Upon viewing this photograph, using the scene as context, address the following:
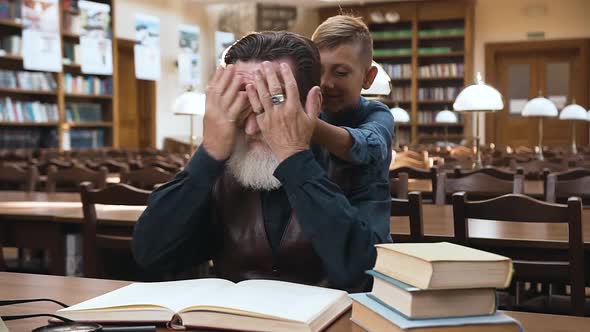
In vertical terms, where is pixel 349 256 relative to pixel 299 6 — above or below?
below

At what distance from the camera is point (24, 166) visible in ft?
18.9

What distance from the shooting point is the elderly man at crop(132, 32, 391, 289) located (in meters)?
1.32

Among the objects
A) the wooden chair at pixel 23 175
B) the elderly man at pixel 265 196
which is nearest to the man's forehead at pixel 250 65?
the elderly man at pixel 265 196

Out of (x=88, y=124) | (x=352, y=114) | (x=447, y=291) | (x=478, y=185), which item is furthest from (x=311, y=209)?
(x=88, y=124)

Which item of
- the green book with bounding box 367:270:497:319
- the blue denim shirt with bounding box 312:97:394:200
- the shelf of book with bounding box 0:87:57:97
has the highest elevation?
the shelf of book with bounding box 0:87:57:97

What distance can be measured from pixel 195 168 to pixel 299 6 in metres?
13.4

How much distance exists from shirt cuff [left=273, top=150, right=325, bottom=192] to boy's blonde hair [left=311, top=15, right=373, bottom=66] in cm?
37

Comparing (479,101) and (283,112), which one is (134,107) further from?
(283,112)

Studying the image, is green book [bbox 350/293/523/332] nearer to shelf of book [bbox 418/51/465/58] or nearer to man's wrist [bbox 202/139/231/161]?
man's wrist [bbox 202/139/231/161]

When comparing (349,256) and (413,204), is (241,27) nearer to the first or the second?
(413,204)

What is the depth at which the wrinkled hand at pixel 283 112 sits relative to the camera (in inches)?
50.9

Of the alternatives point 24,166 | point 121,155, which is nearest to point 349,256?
point 24,166

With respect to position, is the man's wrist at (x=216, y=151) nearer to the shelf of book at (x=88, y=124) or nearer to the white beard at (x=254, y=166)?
the white beard at (x=254, y=166)

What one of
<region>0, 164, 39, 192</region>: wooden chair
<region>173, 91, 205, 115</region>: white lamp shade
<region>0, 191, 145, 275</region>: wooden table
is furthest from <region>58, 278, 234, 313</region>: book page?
<region>173, 91, 205, 115</region>: white lamp shade
